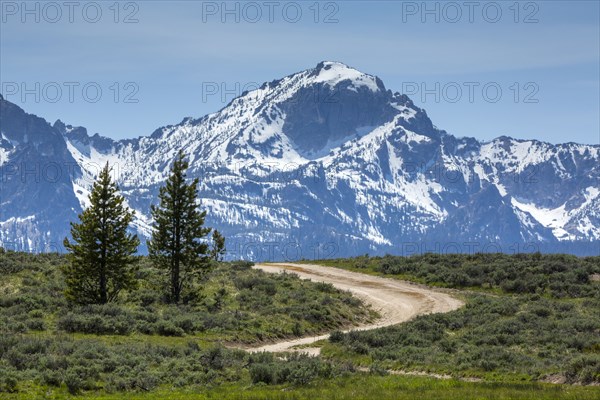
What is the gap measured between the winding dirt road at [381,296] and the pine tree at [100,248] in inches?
394

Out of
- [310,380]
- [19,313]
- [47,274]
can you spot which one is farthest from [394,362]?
[47,274]

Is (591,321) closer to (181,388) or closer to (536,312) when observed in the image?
(536,312)

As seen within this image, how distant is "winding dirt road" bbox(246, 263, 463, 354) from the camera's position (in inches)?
2124

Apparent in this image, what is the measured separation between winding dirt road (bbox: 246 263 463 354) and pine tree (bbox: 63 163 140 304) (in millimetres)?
10016

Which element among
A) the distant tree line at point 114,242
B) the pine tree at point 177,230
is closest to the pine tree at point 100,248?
the distant tree line at point 114,242

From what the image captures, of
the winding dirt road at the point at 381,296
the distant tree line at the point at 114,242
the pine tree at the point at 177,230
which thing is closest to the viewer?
the distant tree line at the point at 114,242

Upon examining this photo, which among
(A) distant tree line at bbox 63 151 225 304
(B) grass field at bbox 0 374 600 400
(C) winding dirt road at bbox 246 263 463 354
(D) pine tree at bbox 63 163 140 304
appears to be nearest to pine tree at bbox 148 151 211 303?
(A) distant tree line at bbox 63 151 225 304

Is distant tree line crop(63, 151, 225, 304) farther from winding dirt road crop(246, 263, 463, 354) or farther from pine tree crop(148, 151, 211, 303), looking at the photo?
winding dirt road crop(246, 263, 463, 354)

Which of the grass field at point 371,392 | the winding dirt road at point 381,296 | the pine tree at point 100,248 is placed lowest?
the grass field at point 371,392

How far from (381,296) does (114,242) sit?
26.3m

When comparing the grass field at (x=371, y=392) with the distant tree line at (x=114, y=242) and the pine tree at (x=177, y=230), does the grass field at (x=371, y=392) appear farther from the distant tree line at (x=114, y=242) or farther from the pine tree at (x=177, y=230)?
the pine tree at (x=177, y=230)

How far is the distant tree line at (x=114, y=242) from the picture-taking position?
45312 millimetres

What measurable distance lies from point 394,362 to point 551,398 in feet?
39.1

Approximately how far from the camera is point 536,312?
48719 millimetres
